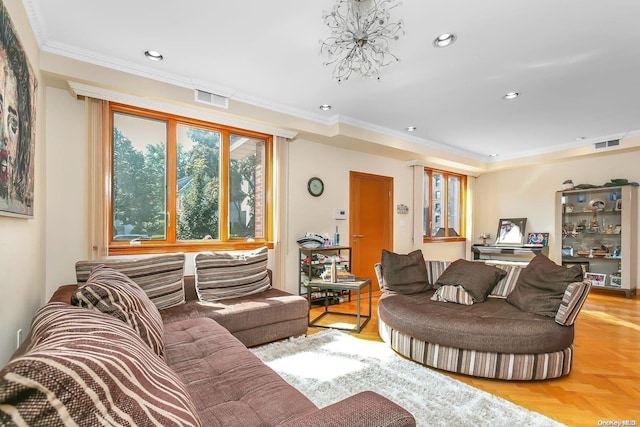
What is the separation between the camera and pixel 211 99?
3424 mm

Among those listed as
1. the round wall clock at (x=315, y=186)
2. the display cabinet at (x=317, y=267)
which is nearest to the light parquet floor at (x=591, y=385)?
the display cabinet at (x=317, y=267)

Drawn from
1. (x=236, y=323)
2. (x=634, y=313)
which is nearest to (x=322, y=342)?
(x=236, y=323)

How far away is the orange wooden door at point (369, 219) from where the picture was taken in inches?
206

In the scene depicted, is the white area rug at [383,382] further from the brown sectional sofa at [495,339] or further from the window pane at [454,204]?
the window pane at [454,204]

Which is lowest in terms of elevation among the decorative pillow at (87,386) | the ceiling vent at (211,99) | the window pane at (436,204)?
the decorative pillow at (87,386)

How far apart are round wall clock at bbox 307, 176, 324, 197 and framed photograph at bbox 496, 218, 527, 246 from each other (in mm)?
4298

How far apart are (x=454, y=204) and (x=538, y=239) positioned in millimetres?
1679

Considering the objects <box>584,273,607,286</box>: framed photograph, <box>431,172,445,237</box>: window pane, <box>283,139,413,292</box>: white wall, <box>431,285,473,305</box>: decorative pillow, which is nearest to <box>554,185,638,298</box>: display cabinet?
<box>584,273,607,286</box>: framed photograph

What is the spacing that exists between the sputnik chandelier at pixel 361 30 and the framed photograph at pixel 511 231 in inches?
205

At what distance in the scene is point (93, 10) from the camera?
2221 millimetres

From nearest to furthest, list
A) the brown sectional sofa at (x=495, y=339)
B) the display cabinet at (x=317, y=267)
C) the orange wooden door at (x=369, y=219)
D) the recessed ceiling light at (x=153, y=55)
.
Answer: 1. the brown sectional sofa at (x=495, y=339)
2. the recessed ceiling light at (x=153, y=55)
3. the display cabinet at (x=317, y=267)
4. the orange wooden door at (x=369, y=219)

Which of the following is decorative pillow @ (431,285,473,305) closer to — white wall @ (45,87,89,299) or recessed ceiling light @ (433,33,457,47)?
recessed ceiling light @ (433,33,457,47)

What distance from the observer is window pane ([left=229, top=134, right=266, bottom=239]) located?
4.01 meters

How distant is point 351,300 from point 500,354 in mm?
2580
